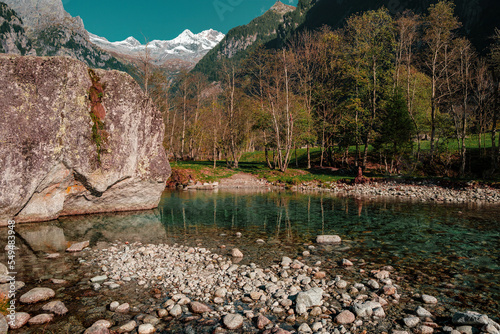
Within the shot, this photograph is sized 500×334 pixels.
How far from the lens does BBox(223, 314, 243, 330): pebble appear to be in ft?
19.4

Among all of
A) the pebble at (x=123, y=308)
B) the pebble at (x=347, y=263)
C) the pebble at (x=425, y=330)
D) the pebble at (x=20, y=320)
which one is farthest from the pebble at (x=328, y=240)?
the pebble at (x=20, y=320)

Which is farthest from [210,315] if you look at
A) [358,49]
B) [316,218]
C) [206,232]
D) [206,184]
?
[358,49]

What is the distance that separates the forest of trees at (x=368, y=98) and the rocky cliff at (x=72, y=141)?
23.4 m

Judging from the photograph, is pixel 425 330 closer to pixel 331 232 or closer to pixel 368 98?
pixel 331 232

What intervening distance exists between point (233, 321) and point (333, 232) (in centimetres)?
959

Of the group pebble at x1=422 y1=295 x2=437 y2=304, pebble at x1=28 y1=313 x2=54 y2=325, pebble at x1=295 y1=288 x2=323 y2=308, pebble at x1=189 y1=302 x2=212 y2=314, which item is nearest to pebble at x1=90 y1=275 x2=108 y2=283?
pebble at x1=28 y1=313 x2=54 y2=325

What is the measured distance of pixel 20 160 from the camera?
14.0 meters

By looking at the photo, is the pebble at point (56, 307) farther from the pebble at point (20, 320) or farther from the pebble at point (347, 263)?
the pebble at point (347, 263)

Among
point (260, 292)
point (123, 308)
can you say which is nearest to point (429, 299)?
point (260, 292)

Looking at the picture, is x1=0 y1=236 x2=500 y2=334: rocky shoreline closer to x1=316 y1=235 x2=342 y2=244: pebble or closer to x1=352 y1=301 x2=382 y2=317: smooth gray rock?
x1=352 y1=301 x2=382 y2=317: smooth gray rock

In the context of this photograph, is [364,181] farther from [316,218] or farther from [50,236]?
[50,236]

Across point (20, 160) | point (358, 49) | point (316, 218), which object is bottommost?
point (316, 218)

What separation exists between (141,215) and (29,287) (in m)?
11.3

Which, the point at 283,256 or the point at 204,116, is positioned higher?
the point at 204,116
